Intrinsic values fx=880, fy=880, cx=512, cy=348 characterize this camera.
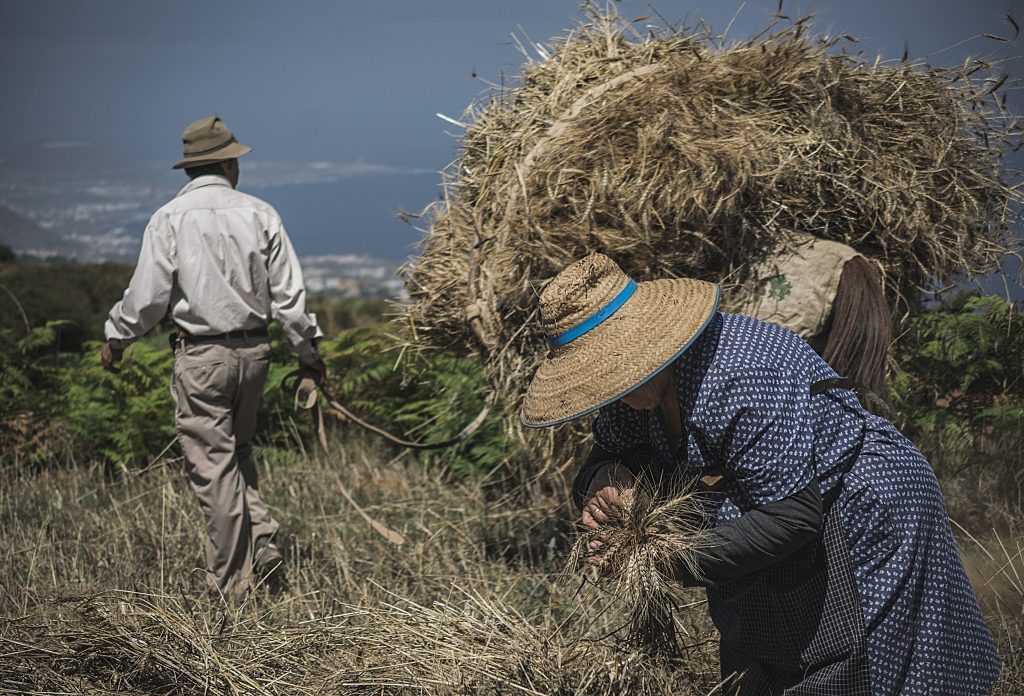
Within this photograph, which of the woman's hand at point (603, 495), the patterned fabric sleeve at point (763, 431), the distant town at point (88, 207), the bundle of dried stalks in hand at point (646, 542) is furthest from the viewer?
the distant town at point (88, 207)

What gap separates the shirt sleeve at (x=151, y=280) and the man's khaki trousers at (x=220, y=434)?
24cm

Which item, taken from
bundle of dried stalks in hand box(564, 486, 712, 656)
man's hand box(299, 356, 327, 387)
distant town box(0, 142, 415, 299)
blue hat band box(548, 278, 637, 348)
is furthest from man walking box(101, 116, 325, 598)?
distant town box(0, 142, 415, 299)

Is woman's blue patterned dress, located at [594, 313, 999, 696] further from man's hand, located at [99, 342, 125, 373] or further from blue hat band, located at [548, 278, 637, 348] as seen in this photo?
man's hand, located at [99, 342, 125, 373]

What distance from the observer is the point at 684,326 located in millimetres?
2035

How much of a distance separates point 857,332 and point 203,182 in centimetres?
314

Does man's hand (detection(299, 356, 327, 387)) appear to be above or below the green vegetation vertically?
above

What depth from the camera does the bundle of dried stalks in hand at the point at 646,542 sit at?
2100 millimetres

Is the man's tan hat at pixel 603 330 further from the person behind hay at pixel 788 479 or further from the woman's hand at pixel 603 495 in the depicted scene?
the woman's hand at pixel 603 495

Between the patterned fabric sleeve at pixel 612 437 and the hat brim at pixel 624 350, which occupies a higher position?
the hat brim at pixel 624 350

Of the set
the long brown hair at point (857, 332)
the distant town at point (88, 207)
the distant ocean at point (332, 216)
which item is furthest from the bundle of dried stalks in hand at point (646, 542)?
the distant ocean at point (332, 216)

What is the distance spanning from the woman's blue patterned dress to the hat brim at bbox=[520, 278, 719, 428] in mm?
74

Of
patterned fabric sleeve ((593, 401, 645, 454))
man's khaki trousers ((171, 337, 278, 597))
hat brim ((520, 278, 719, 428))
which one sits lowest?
man's khaki trousers ((171, 337, 278, 597))

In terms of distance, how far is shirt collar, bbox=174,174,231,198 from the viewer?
437 cm

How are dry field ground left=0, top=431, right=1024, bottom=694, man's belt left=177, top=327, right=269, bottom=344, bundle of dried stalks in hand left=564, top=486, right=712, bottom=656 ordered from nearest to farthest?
bundle of dried stalks in hand left=564, top=486, right=712, bottom=656
dry field ground left=0, top=431, right=1024, bottom=694
man's belt left=177, top=327, right=269, bottom=344
